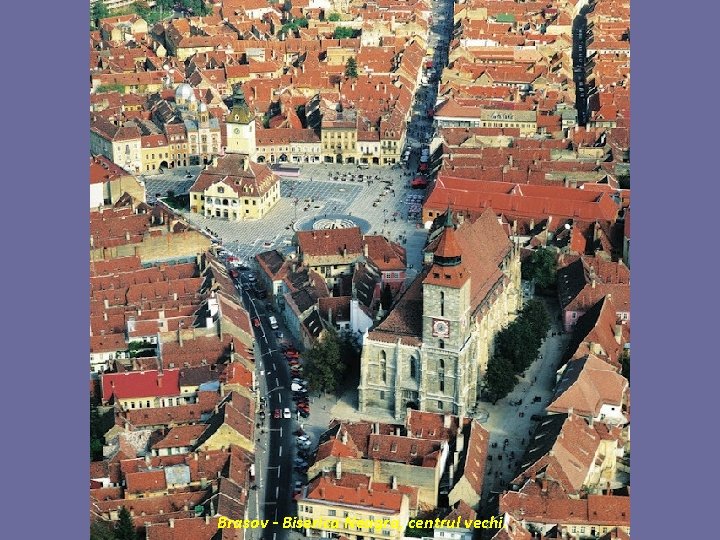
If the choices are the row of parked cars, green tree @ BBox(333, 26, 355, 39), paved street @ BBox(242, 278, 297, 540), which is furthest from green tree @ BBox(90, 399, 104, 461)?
green tree @ BBox(333, 26, 355, 39)

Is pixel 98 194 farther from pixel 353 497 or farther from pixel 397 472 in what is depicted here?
pixel 353 497

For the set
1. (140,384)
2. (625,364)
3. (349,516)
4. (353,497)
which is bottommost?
(349,516)

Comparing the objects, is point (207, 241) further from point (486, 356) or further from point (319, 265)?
point (486, 356)

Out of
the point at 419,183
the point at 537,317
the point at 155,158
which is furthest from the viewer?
the point at 155,158

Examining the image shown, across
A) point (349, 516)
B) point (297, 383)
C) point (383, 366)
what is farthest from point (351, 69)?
point (349, 516)

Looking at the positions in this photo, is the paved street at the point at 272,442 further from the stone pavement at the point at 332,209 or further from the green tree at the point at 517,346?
the stone pavement at the point at 332,209

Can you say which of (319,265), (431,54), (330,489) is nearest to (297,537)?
(330,489)
